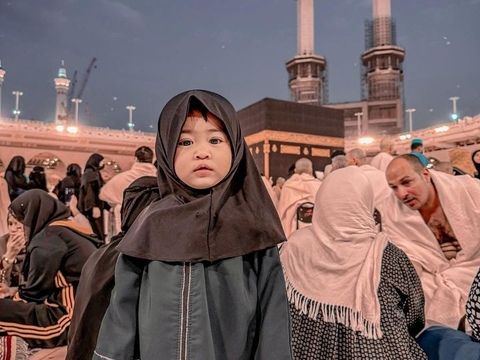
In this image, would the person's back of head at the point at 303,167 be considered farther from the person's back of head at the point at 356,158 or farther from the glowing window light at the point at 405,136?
the glowing window light at the point at 405,136

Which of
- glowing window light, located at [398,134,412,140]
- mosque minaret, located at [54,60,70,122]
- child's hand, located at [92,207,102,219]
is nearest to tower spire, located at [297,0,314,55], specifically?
glowing window light, located at [398,134,412,140]

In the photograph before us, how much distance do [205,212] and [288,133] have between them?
36.9 ft

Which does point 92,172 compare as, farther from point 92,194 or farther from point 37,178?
point 37,178

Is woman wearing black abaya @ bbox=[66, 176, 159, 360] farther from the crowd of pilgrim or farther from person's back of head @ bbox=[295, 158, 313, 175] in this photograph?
person's back of head @ bbox=[295, 158, 313, 175]

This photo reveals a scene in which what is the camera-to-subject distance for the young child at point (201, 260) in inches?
40.6

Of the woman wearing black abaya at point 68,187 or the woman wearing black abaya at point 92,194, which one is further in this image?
the woman wearing black abaya at point 68,187

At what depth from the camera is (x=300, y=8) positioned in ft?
99.7

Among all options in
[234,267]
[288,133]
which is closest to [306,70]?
[288,133]

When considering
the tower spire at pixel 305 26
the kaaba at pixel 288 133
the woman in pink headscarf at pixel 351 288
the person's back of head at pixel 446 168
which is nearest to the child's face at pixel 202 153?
the woman in pink headscarf at pixel 351 288

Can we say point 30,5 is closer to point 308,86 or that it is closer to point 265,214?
point 308,86

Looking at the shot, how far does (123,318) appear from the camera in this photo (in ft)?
3.45

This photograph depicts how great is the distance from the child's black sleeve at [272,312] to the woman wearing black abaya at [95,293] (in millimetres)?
431

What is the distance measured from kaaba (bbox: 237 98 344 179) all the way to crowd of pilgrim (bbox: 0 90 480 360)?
966 cm

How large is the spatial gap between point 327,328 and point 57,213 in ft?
4.70
